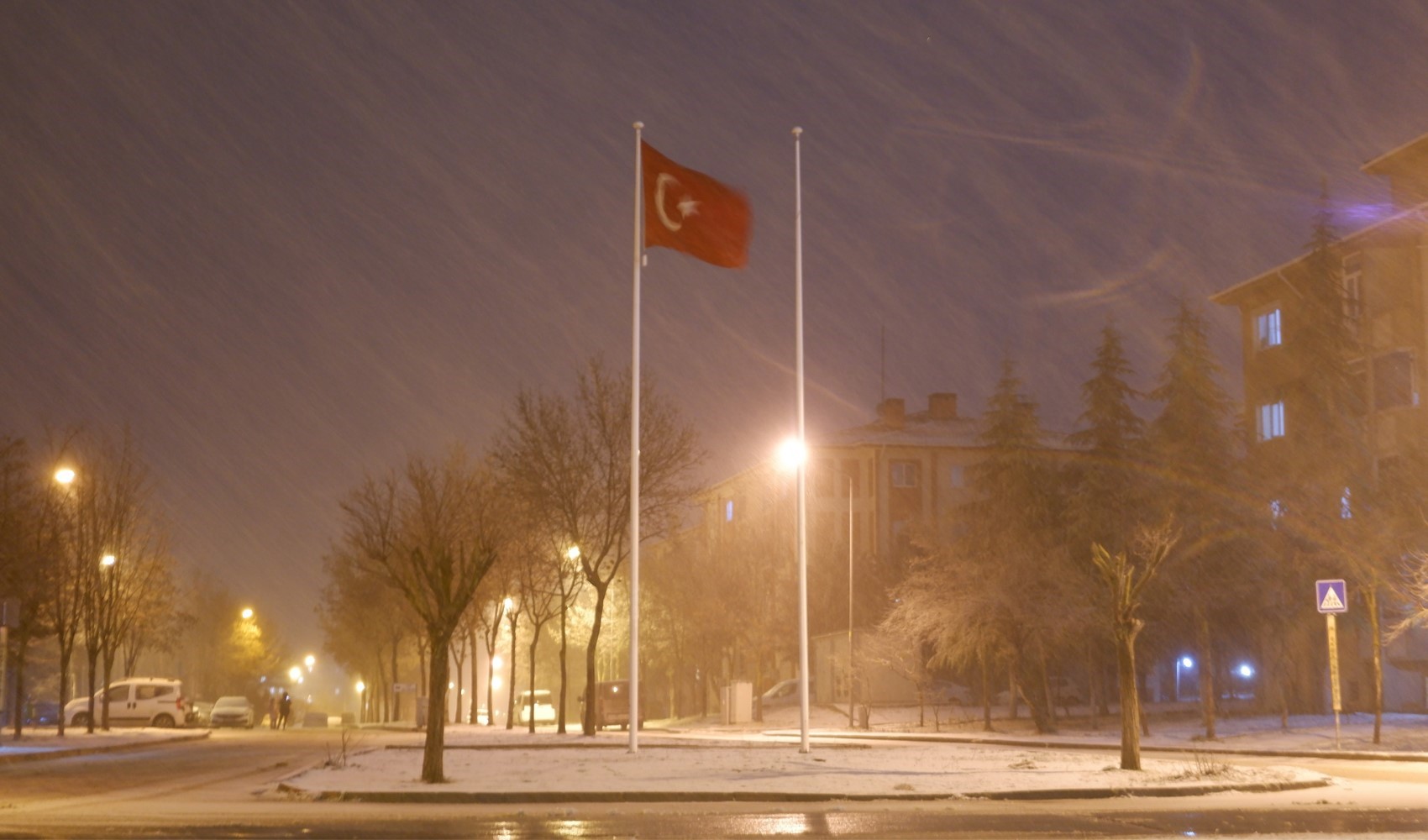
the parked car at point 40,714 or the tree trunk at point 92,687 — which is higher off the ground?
the tree trunk at point 92,687

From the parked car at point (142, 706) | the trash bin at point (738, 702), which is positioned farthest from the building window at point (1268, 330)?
the parked car at point (142, 706)

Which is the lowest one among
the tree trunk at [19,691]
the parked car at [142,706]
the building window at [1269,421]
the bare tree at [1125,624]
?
the parked car at [142,706]

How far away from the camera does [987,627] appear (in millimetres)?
43219

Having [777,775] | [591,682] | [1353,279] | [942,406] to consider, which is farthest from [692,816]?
[942,406]

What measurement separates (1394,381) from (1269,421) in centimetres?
827

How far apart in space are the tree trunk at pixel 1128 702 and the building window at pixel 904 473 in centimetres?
6106

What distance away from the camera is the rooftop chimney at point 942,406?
94.0m

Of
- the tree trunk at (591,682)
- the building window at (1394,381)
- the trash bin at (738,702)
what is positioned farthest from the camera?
the trash bin at (738,702)

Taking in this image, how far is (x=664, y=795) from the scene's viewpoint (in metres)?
19.1

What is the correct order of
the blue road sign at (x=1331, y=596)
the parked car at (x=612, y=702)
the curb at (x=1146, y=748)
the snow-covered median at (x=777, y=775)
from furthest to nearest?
the parked car at (x=612, y=702) → the curb at (x=1146, y=748) → the blue road sign at (x=1331, y=596) → the snow-covered median at (x=777, y=775)

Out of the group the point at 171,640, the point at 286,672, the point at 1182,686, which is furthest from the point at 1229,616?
the point at 286,672

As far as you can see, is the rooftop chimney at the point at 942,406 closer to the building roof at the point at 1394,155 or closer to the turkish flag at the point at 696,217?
the building roof at the point at 1394,155

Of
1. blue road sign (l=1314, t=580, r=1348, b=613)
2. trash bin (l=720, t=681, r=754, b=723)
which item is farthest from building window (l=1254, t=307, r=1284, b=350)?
blue road sign (l=1314, t=580, r=1348, b=613)

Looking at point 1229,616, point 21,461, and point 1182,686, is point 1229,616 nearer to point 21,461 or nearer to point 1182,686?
point 1182,686
